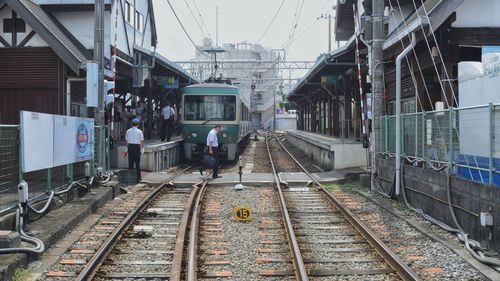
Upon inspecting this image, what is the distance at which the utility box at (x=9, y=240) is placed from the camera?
20.6 ft

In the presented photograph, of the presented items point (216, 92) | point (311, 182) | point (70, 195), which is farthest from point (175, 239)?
point (216, 92)

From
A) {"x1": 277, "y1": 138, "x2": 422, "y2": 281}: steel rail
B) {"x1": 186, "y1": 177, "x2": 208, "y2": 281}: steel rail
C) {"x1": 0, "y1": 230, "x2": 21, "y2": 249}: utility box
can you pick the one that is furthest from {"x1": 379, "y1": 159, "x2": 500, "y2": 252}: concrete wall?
{"x1": 0, "y1": 230, "x2": 21, "y2": 249}: utility box

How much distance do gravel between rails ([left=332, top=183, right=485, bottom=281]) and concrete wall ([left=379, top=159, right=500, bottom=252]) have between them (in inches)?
14.7

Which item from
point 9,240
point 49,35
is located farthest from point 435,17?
point 9,240

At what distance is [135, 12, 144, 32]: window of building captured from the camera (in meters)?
21.2

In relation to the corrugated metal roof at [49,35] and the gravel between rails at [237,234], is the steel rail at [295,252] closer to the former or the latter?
the gravel between rails at [237,234]

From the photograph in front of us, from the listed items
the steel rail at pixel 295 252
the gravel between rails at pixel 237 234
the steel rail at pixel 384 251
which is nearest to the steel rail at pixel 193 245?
the gravel between rails at pixel 237 234

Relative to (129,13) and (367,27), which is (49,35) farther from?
(367,27)

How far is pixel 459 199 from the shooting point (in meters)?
8.24

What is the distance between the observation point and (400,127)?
39.2ft

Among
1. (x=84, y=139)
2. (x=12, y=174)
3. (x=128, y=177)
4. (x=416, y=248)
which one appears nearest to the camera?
(x=416, y=248)

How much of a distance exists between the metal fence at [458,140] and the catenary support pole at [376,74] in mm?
1341

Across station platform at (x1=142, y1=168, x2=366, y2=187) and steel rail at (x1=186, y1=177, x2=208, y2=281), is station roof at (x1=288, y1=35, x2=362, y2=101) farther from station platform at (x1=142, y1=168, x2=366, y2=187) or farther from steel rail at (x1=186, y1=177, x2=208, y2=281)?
steel rail at (x1=186, y1=177, x2=208, y2=281)

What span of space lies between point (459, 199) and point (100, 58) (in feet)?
26.1
